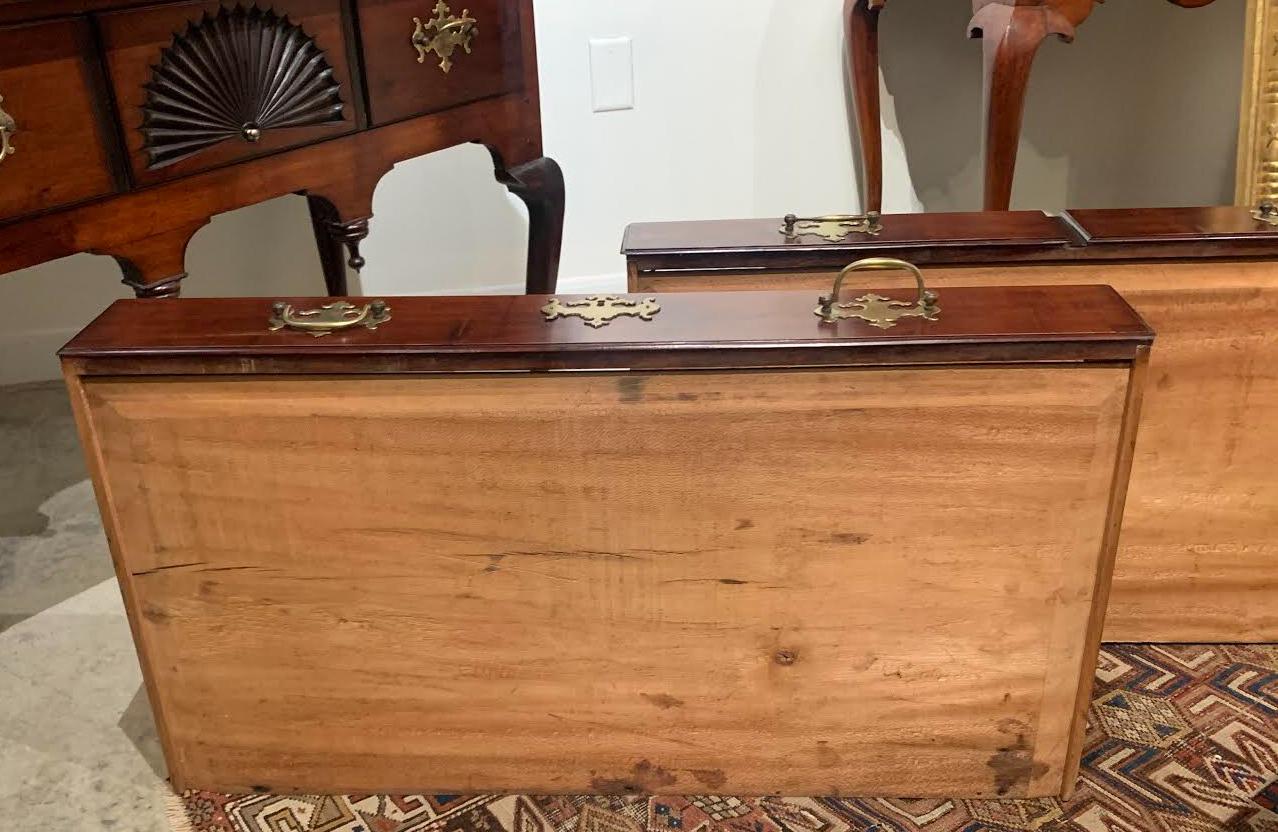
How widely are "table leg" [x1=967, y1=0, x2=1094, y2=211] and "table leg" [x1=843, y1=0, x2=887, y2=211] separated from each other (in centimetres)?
24

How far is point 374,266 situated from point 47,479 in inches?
22.7

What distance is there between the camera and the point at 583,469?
2.61 feet

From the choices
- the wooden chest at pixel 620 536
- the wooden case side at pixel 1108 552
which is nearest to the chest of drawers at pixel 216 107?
the wooden chest at pixel 620 536

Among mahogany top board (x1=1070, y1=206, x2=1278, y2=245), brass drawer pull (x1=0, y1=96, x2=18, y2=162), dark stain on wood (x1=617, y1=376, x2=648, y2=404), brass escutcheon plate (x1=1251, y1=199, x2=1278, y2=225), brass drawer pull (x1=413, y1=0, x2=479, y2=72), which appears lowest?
dark stain on wood (x1=617, y1=376, x2=648, y2=404)

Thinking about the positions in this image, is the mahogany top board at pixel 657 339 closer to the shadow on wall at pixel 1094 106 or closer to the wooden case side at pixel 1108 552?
the wooden case side at pixel 1108 552

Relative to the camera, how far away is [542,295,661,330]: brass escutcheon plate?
2.65ft

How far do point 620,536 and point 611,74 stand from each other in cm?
111

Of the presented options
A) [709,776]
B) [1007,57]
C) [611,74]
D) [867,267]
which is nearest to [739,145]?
[611,74]

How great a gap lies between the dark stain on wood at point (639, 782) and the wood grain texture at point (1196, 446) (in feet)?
1.40

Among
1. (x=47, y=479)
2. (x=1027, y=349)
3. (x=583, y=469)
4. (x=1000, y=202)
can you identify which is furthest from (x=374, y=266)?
(x=1027, y=349)

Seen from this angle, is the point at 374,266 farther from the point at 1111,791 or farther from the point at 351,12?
the point at 1111,791

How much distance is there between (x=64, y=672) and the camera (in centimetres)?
111

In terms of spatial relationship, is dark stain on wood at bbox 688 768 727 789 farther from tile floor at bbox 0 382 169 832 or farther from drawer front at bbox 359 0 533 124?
drawer front at bbox 359 0 533 124

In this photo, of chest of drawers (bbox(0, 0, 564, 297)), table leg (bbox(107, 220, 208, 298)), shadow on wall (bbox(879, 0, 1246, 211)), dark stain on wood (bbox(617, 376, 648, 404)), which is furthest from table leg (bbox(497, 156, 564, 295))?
shadow on wall (bbox(879, 0, 1246, 211))
